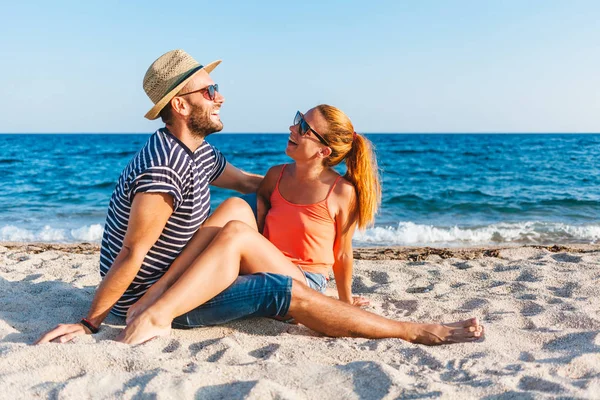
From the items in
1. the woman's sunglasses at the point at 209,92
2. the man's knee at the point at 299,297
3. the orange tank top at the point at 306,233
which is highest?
the woman's sunglasses at the point at 209,92

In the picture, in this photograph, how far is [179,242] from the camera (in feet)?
10.3

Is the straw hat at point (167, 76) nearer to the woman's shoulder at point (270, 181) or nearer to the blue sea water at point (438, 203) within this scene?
the woman's shoulder at point (270, 181)

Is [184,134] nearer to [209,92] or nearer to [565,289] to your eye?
[209,92]

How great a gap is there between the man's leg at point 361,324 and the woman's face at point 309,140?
3.35ft

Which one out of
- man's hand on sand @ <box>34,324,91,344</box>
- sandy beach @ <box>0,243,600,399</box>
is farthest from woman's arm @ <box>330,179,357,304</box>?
man's hand on sand @ <box>34,324,91,344</box>

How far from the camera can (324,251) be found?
363 cm

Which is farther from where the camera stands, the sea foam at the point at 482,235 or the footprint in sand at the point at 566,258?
the sea foam at the point at 482,235

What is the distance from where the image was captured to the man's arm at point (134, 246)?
2.82m

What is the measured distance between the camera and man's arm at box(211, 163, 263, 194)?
401 cm

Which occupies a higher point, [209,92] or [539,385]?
[209,92]

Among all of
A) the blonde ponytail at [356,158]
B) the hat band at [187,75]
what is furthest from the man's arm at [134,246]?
the blonde ponytail at [356,158]

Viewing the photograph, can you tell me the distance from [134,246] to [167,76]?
3.37ft

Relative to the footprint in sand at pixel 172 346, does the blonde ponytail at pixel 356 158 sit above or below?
above

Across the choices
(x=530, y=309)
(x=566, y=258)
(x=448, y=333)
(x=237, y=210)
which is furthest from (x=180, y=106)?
(x=566, y=258)
